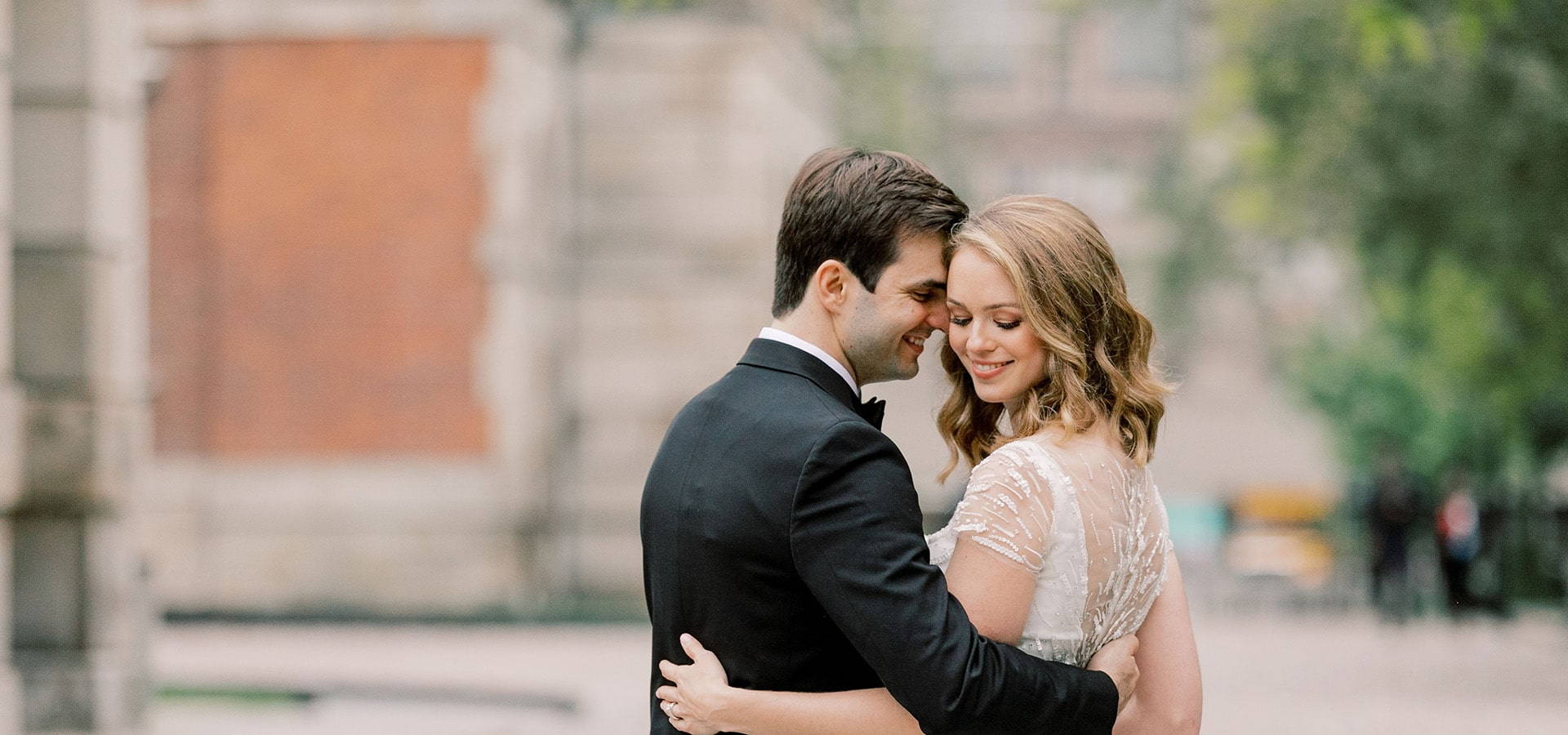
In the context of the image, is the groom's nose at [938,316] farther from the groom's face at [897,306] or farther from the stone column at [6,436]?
the stone column at [6,436]

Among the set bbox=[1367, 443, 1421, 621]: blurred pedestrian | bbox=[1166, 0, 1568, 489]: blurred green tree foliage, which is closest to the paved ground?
bbox=[1367, 443, 1421, 621]: blurred pedestrian

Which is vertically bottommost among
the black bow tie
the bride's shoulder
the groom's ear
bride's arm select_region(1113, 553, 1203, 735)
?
bride's arm select_region(1113, 553, 1203, 735)

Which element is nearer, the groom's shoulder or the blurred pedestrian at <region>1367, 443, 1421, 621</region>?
the groom's shoulder

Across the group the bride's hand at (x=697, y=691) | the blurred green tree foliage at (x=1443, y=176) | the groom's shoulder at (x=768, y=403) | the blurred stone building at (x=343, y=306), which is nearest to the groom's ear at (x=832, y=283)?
the groom's shoulder at (x=768, y=403)

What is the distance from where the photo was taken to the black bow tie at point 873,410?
3529 millimetres

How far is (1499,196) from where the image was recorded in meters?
18.1

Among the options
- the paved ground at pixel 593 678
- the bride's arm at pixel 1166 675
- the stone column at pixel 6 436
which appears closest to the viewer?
the bride's arm at pixel 1166 675

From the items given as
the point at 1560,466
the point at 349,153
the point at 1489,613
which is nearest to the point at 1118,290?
the point at 349,153

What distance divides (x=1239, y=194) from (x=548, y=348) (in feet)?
54.7

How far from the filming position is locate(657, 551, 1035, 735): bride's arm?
3.32 meters

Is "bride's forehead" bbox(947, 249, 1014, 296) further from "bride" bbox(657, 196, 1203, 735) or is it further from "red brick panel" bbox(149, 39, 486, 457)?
"red brick panel" bbox(149, 39, 486, 457)

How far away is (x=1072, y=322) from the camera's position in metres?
3.51

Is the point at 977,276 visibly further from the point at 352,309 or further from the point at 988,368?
the point at 352,309

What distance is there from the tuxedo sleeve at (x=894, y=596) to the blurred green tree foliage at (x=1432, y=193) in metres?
8.29
